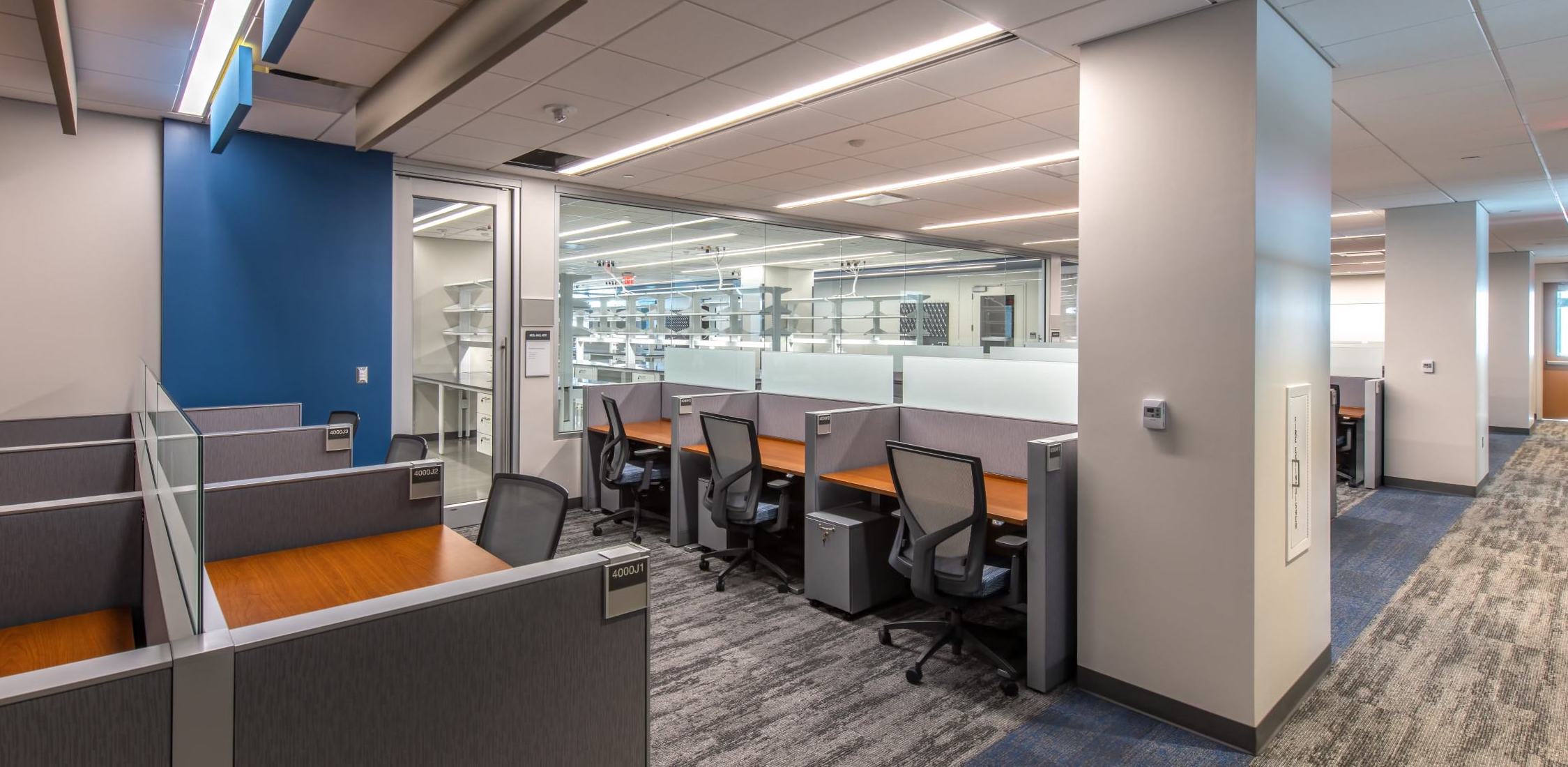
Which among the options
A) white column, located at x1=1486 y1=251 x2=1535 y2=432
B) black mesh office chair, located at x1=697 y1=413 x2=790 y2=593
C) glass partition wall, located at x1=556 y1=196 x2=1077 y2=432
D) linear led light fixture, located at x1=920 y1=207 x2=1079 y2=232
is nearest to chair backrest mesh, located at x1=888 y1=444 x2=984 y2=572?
black mesh office chair, located at x1=697 y1=413 x2=790 y2=593

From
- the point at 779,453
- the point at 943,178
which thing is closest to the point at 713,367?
the point at 779,453

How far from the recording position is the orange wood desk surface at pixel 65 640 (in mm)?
1470

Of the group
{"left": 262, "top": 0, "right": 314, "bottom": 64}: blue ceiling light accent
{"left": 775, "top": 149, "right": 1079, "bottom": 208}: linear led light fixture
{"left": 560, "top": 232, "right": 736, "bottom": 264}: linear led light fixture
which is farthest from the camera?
{"left": 560, "top": 232, "right": 736, "bottom": 264}: linear led light fixture

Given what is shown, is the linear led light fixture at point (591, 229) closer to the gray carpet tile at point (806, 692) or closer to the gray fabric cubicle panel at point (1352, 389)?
the gray carpet tile at point (806, 692)

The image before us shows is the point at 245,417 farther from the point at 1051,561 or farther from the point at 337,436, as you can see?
the point at 1051,561

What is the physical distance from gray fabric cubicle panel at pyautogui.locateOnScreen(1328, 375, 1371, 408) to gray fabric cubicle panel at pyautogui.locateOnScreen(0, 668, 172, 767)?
7.84 meters

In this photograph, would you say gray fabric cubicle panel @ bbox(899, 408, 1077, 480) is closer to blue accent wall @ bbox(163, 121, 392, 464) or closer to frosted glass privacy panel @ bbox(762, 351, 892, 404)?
frosted glass privacy panel @ bbox(762, 351, 892, 404)

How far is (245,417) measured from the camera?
12.3ft

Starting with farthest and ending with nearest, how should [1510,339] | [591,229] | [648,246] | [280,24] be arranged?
[1510,339]
[648,246]
[591,229]
[280,24]

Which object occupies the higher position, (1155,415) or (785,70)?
(785,70)

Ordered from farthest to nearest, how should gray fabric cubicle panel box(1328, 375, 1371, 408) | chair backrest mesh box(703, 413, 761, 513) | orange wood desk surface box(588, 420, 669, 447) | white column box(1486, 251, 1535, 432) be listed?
white column box(1486, 251, 1535, 432) → gray fabric cubicle panel box(1328, 375, 1371, 408) → orange wood desk surface box(588, 420, 669, 447) → chair backrest mesh box(703, 413, 761, 513)

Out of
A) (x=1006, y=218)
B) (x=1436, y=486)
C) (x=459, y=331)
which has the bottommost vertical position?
(x=1436, y=486)

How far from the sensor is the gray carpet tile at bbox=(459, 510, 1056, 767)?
235 centimetres

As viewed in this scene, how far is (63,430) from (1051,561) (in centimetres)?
440
